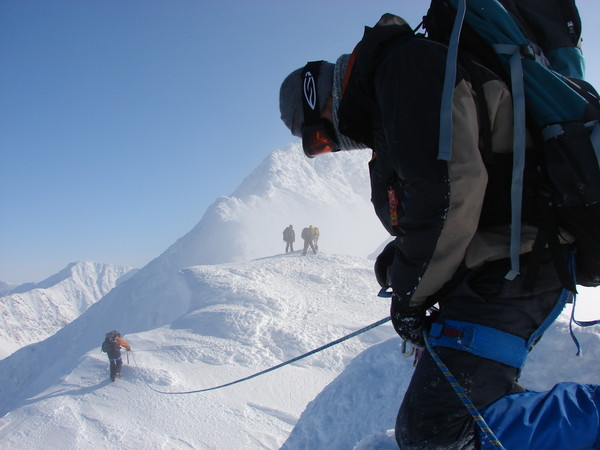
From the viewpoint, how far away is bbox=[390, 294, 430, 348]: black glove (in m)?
1.79

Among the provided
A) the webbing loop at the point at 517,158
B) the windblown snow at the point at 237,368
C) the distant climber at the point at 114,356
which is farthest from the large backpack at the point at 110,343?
the webbing loop at the point at 517,158

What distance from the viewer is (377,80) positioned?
1.66 meters

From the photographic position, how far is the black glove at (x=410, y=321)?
5.88ft

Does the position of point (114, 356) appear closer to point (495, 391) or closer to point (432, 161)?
point (495, 391)

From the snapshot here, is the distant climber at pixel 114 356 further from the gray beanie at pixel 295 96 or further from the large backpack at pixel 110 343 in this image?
the gray beanie at pixel 295 96

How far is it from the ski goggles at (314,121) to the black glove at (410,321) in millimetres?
874

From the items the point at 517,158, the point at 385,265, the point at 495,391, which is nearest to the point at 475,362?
the point at 495,391

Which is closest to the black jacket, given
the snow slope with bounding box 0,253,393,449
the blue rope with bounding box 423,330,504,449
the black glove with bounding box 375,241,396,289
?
the blue rope with bounding box 423,330,504,449

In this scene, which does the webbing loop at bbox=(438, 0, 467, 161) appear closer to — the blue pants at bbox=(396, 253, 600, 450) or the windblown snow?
the blue pants at bbox=(396, 253, 600, 450)

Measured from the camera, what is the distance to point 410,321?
5.93ft

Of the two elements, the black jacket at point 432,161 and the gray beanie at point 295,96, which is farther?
the gray beanie at point 295,96

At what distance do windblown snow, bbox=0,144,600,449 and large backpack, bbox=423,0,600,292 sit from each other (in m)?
1.90

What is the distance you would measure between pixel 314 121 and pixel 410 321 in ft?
3.69

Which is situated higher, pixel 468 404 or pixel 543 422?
pixel 468 404
